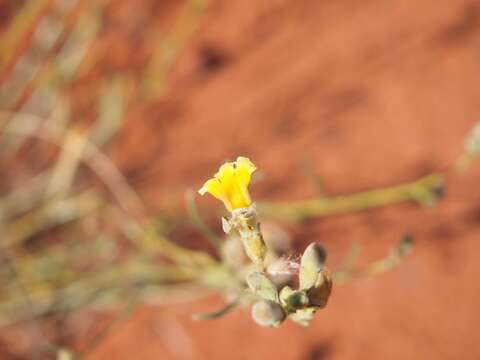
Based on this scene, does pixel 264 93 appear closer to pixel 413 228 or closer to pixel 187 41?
pixel 187 41

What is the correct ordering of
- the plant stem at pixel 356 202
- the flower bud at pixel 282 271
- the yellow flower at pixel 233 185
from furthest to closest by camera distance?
the plant stem at pixel 356 202, the flower bud at pixel 282 271, the yellow flower at pixel 233 185

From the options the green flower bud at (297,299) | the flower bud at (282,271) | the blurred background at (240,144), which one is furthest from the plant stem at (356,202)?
the green flower bud at (297,299)

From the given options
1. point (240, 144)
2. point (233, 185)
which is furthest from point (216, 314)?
point (240, 144)

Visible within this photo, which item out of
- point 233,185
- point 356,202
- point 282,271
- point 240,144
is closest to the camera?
point 233,185

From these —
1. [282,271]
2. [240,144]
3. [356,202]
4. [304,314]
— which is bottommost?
[304,314]

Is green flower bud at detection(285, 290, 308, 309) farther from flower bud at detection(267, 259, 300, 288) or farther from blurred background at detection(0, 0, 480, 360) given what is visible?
blurred background at detection(0, 0, 480, 360)

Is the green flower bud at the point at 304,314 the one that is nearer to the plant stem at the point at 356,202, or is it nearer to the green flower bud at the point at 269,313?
the green flower bud at the point at 269,313

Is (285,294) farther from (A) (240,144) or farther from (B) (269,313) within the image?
(A) (240,144)
